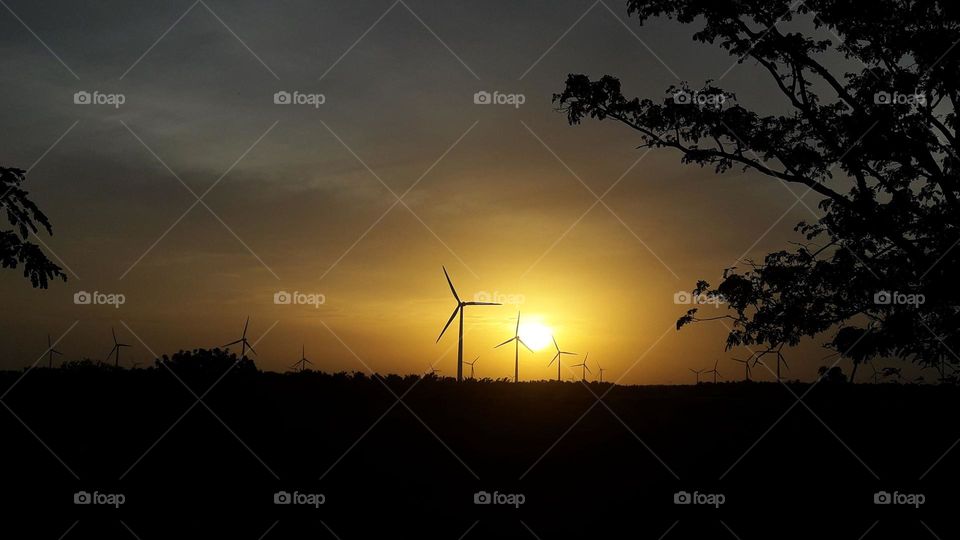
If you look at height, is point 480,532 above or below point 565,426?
below

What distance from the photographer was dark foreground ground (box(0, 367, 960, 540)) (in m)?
24.9

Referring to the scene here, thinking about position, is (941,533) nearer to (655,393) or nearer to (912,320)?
(912,320)

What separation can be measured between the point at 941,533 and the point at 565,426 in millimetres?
15187

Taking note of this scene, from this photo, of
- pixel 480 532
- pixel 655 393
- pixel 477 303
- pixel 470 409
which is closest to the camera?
pixel 480 532

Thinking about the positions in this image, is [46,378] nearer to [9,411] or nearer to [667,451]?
[9,411]

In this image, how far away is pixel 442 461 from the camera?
30.8m

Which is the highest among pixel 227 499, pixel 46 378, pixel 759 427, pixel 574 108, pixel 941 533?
pixel 574 108

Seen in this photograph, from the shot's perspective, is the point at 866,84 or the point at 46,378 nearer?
the point at 866,84

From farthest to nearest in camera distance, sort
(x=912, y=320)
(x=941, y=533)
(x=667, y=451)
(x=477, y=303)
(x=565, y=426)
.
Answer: (x=477, y=303), (x=565, y=426), (x=667, y=451), (x=941, y=533), (x=912, y=320)

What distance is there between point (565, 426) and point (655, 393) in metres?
16.4

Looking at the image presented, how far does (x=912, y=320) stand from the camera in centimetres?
2089

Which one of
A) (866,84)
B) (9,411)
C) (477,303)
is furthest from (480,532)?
(477,303)

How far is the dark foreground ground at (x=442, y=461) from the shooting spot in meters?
24.9

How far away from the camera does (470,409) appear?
40219mm
